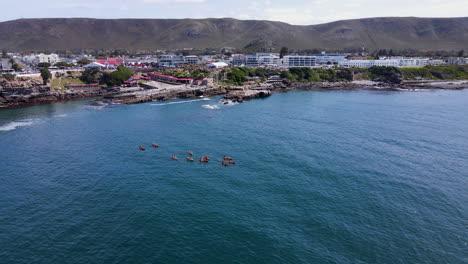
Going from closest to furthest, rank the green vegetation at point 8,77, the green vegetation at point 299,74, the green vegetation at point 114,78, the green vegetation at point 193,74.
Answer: the green vegetation at point 8,77, the green vegetation at point 114,78, the green vegetation at point 193,74, the green vegetation at point 299,74

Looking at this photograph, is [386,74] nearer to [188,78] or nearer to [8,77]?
[188,78]

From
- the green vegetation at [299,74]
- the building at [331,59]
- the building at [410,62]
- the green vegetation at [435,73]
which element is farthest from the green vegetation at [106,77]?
the building at [410,62]

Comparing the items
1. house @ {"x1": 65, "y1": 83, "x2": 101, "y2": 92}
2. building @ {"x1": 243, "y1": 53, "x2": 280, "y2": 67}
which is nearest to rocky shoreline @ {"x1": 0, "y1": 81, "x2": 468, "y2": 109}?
house @ {"x1": 65, "y1": 83, "x2": 101, "y2": 92}

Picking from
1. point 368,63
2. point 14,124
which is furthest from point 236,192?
point 368,63

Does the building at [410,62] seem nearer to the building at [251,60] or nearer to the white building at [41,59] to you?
the building at [251,60]

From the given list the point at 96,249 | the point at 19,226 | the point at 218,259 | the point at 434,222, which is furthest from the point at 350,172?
the point at 19,226

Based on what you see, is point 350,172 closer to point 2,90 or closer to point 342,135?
point 342,135

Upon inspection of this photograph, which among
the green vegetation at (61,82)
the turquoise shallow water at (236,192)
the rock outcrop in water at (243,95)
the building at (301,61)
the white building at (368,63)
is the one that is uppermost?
the building at (301,61)

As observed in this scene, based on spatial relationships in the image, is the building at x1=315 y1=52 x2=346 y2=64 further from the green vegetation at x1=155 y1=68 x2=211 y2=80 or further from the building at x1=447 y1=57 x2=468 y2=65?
the green vegetation at x1=155 y1=68 x2=211 y2=80
